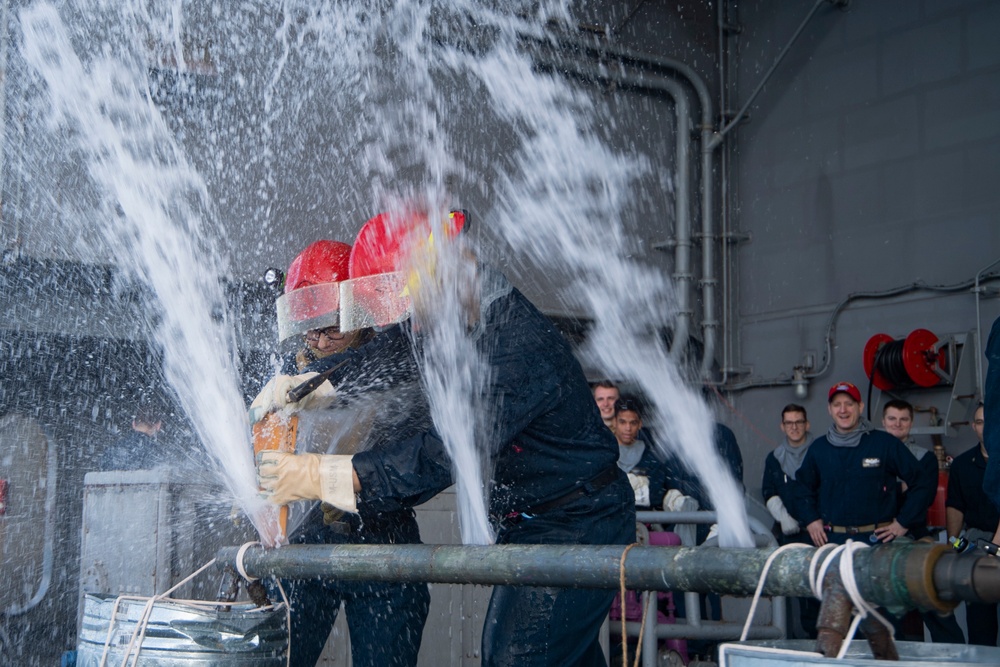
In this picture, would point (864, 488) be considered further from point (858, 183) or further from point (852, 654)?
point (852, 654)

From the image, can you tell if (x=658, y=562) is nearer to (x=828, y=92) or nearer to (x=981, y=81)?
(x=981, y=81)

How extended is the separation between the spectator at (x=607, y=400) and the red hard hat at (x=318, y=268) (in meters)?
2.86

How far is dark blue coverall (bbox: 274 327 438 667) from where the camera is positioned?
362 centimetres

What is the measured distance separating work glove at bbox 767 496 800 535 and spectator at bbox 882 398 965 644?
695 millimetres

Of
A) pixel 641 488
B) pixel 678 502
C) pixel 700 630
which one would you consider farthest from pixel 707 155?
pixel 700 630

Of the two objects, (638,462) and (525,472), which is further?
(638,462)

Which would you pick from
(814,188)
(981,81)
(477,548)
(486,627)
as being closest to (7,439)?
(486,627)

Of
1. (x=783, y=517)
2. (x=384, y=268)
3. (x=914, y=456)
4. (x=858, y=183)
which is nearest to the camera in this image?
(x=384, y=268)

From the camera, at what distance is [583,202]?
9.42m

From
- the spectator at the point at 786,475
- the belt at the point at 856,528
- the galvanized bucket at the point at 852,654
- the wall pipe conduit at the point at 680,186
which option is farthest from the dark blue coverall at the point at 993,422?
the wall pipe conduit at the point at 680,186

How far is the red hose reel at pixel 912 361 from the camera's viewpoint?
330 inches

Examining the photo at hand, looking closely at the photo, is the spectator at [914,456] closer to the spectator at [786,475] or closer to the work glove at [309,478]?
the spectator at [786,475]

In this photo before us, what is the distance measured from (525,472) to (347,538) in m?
0.93

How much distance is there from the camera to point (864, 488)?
676cm
